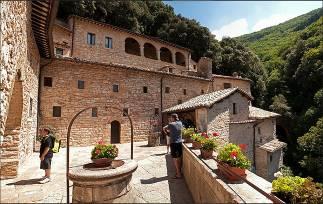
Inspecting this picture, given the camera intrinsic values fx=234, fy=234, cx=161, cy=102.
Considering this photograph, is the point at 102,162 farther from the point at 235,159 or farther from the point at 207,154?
the point at 235,159

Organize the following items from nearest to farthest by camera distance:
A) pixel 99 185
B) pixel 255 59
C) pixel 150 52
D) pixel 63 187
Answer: pixel 99 185 → pixel 63 187 → pixel 150 52 → pixel 255 59

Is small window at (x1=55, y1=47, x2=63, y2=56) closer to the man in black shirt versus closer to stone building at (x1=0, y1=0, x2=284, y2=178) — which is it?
stone building at (x1=0, y1=0, x2=284, y2=178)

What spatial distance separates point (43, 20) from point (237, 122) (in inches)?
544

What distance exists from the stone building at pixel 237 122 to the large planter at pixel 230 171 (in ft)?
32.0

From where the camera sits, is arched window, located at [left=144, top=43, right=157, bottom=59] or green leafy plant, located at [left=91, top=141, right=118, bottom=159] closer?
green leafy plant, located at [left=91, top=141, right=118, bottom=159]

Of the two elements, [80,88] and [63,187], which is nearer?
[63,187]

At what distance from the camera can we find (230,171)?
13.7ft

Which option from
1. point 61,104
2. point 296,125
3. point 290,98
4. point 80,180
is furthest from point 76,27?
point 290,98

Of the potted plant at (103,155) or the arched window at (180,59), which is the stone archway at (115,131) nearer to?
the potted plant at (103,155)

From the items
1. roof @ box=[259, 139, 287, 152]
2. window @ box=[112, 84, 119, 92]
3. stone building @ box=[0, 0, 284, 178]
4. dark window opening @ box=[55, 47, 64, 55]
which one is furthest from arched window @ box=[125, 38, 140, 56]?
roof @ box=[259, 139, 287, 152]

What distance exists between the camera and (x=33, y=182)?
6621 mm

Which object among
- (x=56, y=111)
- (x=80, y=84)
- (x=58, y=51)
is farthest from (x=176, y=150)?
(x=58, y=51)

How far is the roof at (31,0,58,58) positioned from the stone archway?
8.24 meters

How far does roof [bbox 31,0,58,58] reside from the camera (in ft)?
23.2
